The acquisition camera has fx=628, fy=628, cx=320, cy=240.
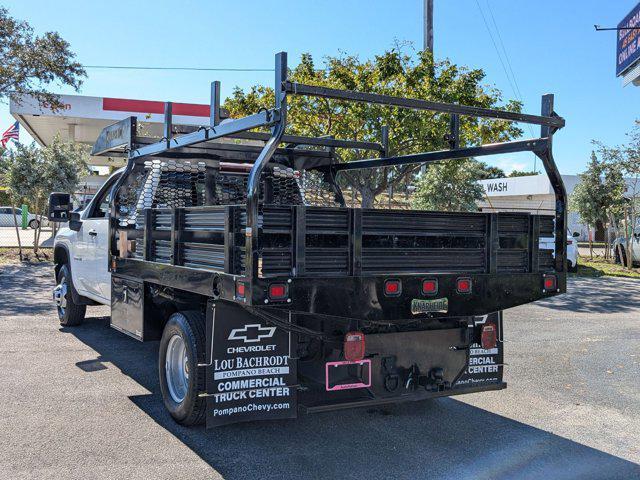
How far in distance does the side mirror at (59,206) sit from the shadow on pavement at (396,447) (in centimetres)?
286

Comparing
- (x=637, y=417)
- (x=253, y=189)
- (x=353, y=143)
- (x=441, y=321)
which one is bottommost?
(x=637, y=417)

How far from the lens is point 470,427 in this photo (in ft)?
16.7

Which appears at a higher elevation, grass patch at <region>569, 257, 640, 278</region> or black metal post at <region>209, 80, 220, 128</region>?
black metal post at <region>209, 80, 220, 128</region>

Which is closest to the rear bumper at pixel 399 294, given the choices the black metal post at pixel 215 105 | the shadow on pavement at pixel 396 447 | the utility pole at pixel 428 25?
the shadow on pavement at pixel 396 447

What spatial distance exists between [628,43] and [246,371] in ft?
68.0

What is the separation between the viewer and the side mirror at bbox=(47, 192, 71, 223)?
7324mm

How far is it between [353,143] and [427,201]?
13.4m

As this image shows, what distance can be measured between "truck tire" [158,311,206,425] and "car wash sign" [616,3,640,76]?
1887cm

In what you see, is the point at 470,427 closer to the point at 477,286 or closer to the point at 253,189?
the point at 477,286

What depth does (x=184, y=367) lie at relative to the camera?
16.3 ft

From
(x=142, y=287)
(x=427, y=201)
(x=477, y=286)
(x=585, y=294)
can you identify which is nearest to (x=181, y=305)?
(x=142, y=287)

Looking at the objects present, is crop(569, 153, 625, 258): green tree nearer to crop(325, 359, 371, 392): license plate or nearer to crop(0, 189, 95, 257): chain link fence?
crop(0, 189, 95, 257): chain link fence

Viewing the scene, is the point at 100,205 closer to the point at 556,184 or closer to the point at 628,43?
the point at 556,184

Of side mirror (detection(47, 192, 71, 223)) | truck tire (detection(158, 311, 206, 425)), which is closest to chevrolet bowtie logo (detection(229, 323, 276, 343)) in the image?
truck tire (detection(158, 311, 206, 425))
